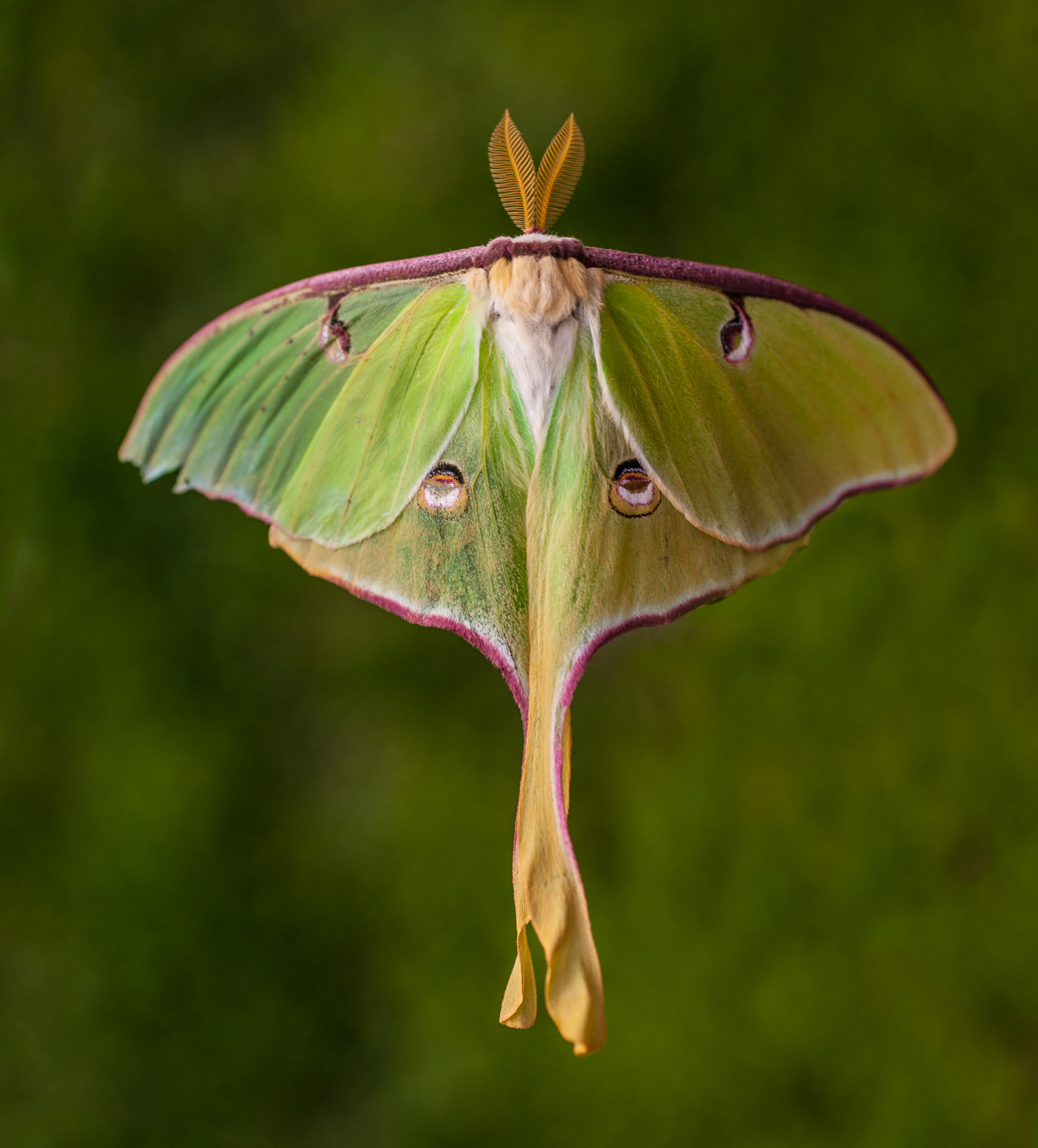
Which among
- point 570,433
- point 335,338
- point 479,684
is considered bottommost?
point 479,684

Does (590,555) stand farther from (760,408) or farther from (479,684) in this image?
(479,684)

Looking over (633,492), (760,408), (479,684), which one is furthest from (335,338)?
(479,684)

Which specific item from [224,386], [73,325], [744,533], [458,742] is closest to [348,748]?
[458,742]

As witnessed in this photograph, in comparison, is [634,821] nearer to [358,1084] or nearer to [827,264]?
[358,1084]

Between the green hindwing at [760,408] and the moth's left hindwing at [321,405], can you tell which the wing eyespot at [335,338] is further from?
the green hindwing at [760,408]

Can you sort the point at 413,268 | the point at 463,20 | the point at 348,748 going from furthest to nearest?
the point at 348,748
the point at 463,20
the point at 413,268

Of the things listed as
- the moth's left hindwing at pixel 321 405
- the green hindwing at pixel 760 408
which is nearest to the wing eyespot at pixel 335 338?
the moth's left hindwing at pixel 321 405
